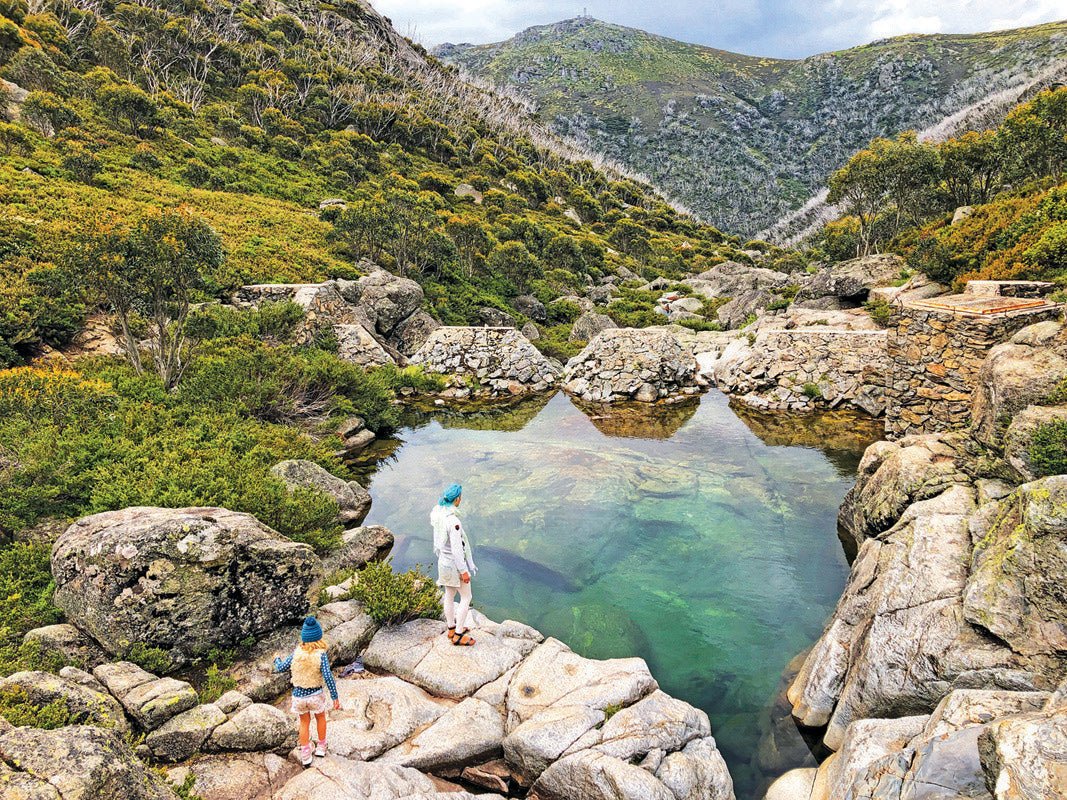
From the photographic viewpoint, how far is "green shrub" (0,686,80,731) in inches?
183

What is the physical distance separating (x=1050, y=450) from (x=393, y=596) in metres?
10.7

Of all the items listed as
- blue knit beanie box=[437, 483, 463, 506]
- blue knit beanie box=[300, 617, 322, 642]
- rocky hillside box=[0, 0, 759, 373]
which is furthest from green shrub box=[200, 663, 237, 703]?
rocky hillside box=[0, 0, 759, 373]

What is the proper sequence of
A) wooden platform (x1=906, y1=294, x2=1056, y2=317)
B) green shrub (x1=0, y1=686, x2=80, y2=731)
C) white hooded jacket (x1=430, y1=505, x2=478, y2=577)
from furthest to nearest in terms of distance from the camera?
1. wooden platform (x1=906, y1=294, x2=1056, y2=317)
2. white hooded jacket (x1=430, y1=505, x2=478, y2=577)
3. green shrub (x1=0, y1=686, x2=80, y2=731)

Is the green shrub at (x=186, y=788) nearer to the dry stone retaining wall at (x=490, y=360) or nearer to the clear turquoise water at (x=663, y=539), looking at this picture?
the clear turquoise water at (x=663, y=539)

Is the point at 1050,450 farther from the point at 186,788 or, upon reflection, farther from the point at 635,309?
the point at 635,309

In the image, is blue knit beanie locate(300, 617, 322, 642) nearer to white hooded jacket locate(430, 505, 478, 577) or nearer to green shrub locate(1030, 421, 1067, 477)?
white hooded jacket locate(430, 505, 478, 577)

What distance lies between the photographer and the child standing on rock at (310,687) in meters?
6.06

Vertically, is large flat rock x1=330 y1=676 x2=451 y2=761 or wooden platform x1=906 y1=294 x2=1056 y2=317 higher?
wooden platform x1=906 y1=294 x2=1056 y2=317

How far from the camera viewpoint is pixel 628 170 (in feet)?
495

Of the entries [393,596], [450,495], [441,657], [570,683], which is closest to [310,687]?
[441,657]

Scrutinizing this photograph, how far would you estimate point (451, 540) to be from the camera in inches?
324

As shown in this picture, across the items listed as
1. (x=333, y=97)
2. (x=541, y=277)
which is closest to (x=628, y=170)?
(x=333, y=97)

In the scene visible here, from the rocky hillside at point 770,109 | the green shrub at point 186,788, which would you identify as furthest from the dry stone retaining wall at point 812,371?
the rocky hillside at point 770,109

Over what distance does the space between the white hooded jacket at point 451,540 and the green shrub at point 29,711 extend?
4511 mm
